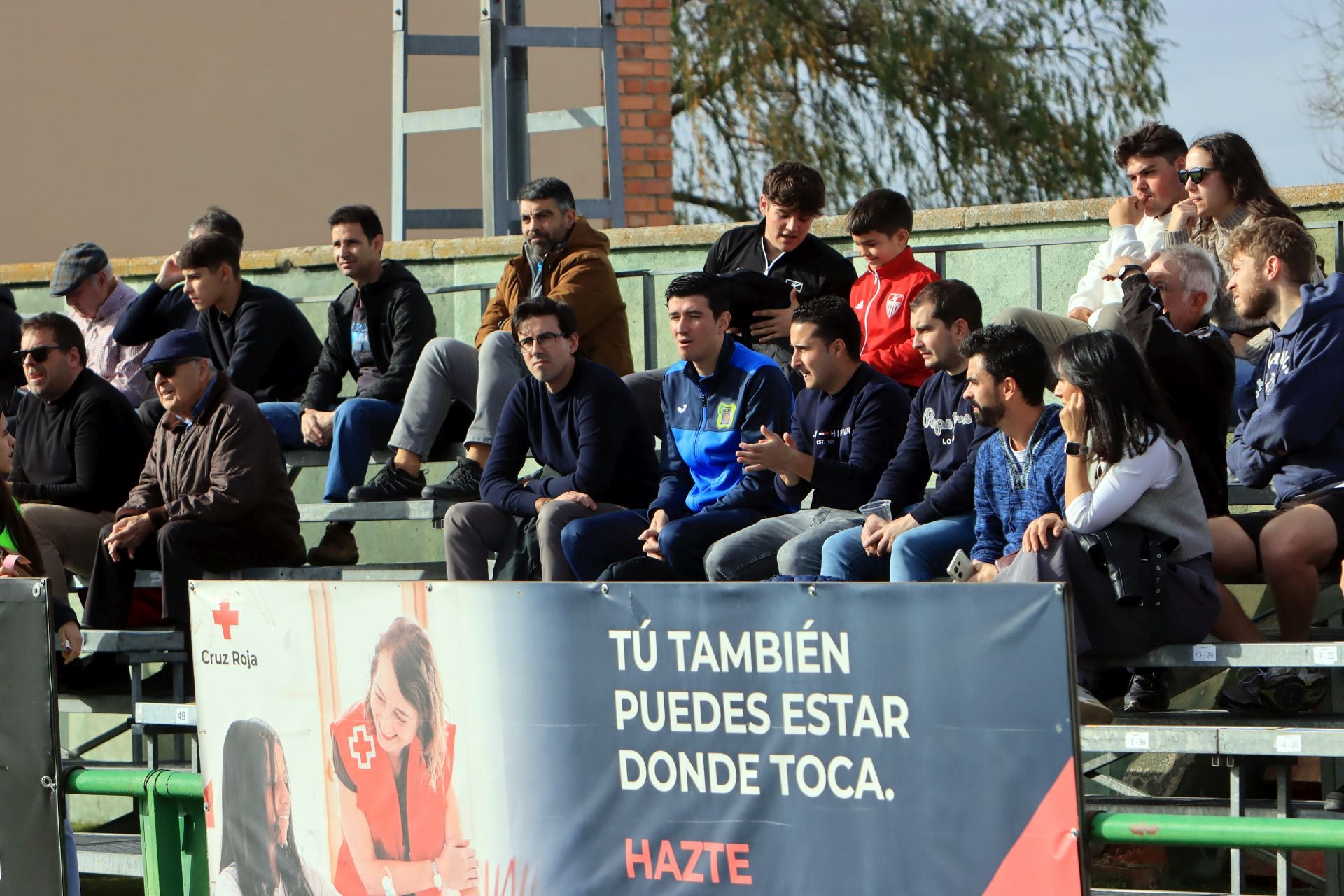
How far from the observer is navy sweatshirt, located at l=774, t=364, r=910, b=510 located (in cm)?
607

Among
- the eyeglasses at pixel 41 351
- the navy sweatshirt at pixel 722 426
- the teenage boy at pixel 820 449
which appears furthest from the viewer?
the eyeglasses at pixel 41 351

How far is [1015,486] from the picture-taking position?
5.25m

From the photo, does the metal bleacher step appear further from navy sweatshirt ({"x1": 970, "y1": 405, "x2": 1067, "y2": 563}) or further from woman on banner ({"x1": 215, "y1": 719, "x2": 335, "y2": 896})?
navy sweatshirt ({"x1": 970, "y1": 405, "x2": 1067, "y2": 563})

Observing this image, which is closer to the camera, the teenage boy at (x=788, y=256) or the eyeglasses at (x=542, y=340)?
the eyeglasses at (x=542, y=340)

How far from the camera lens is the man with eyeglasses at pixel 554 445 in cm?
667

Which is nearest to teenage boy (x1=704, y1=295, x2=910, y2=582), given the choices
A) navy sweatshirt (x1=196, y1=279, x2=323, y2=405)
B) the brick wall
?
navy sweatshirt (x1=196, y1=279, x2=323, y2=405)

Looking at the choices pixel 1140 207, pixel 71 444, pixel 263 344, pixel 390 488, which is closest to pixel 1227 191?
pixel 1140 207

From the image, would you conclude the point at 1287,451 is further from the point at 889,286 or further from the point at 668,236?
the point at 668,236

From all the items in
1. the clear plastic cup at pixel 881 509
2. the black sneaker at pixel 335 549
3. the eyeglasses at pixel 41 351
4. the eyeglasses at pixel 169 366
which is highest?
the eyeglasses at pixel 41 351

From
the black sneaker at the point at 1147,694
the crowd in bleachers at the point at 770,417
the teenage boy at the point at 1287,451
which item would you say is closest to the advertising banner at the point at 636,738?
the crowd in bleachers at the point at 770,417

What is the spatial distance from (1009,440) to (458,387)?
2903 millimetres

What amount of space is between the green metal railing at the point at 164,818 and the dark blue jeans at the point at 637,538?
6.78 feet

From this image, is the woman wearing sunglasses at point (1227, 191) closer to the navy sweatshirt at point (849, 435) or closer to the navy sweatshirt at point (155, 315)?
the navy sweatshirt at point (849, 435)

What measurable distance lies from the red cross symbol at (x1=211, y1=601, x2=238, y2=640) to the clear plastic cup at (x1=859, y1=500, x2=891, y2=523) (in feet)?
7.46
